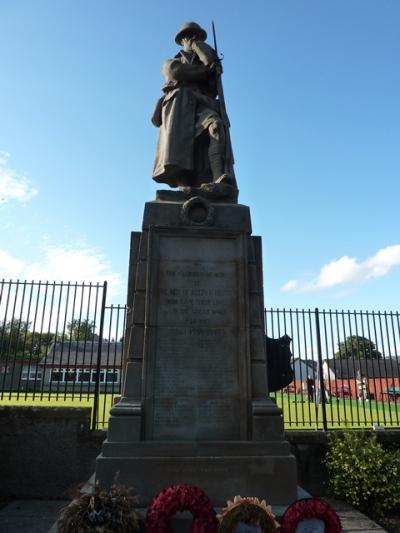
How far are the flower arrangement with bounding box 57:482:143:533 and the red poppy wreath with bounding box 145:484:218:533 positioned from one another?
16cm

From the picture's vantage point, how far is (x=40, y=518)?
6066mm

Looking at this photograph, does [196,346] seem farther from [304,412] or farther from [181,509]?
[304,412]

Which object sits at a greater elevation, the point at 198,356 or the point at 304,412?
the point at 198,356

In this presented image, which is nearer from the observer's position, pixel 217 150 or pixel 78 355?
pixel 217 150

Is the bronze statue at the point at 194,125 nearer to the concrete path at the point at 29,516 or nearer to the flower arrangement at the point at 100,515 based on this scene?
the flower arrangement at the point at 100,515

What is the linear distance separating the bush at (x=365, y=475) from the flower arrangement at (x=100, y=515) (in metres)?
4.05

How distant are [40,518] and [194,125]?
6247mm

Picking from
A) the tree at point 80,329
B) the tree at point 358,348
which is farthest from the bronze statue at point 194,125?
the tree at point 358,348

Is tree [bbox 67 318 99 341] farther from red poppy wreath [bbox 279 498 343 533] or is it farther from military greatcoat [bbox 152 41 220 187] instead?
red poppy wreath [bbox 279 498 343 533]

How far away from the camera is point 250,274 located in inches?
221

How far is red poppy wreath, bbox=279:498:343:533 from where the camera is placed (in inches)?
148

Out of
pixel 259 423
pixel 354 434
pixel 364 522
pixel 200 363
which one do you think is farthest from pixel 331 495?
pixel 200 363

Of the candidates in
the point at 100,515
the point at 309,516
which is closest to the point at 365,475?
the point at 309,516

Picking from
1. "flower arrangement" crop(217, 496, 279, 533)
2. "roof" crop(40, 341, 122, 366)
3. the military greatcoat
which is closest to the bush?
"flower arrangement" crop(217, 496, 279, 533)
